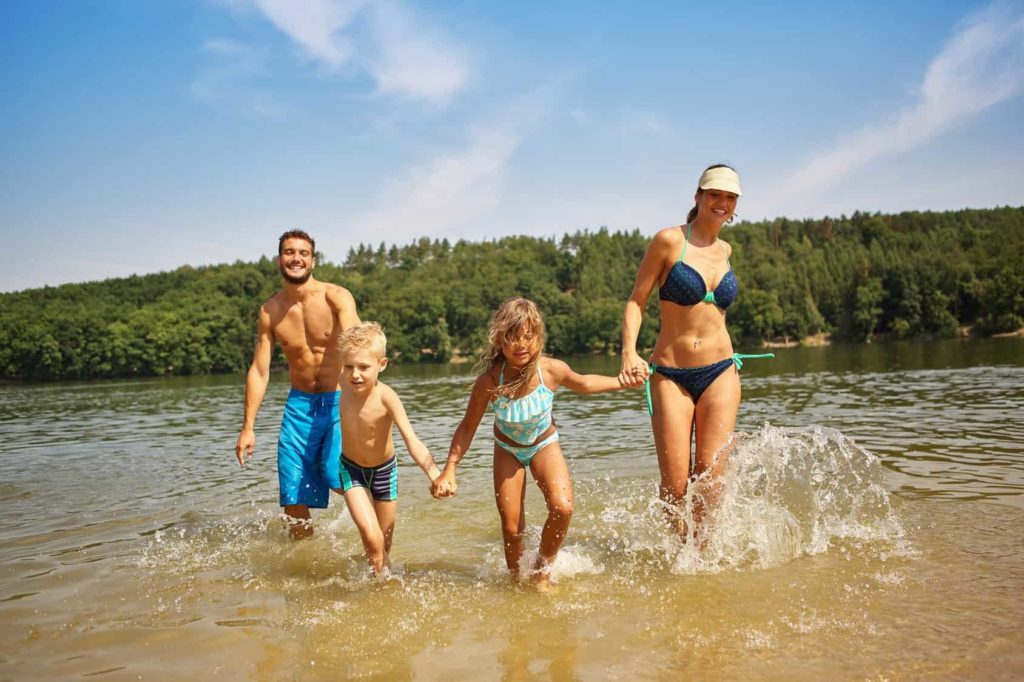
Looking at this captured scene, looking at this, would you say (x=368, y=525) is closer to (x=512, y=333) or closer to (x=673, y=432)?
(x=512, y=333)

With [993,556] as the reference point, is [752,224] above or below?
above

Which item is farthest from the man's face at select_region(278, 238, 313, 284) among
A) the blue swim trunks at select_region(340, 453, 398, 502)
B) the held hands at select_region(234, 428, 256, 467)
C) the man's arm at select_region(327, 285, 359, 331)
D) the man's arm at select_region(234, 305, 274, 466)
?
the blue swim trunks at select_region(340, 453, 398, 502)

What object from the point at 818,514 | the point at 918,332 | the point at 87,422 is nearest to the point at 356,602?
the point at 818,514

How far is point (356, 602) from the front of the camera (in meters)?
4.89

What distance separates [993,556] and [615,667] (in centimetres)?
318

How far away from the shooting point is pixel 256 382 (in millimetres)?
6430

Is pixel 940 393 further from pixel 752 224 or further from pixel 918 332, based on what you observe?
pixel 752 224

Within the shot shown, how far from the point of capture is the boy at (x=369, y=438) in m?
5.23

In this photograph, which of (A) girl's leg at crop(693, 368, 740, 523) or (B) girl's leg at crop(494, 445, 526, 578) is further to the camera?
(A) girl's leg at crop(693, 368, 740, 523)

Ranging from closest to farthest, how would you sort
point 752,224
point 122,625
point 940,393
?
point 122,625 → point 940,393 → point 752,224

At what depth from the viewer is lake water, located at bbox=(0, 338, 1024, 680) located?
381cm

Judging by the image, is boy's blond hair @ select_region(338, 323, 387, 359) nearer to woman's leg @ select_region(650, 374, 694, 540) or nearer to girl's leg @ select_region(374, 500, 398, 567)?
girl's leg @ select_region(374, 500, 398, 567)

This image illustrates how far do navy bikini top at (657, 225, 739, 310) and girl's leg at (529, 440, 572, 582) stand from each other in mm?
1402

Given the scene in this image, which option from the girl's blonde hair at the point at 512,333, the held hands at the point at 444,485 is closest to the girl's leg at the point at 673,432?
the girl's blonde hair at the point at 512,333
